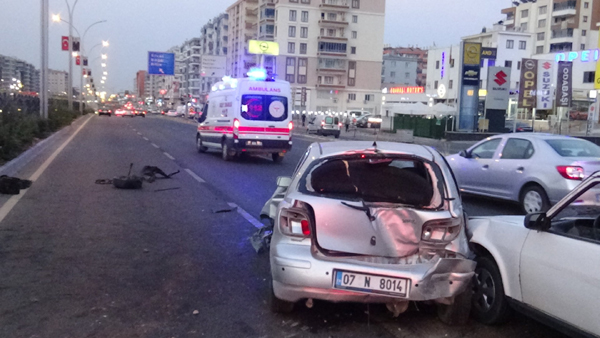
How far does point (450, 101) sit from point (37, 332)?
7760 centimetres

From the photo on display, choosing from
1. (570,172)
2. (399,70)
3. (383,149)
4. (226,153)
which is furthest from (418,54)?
(383,149)

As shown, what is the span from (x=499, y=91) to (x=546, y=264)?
39.0 meters

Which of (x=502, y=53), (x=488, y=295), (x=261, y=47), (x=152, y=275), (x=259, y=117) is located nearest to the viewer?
(x=488, y=295)

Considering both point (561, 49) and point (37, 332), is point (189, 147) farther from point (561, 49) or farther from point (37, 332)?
point (561, 49)

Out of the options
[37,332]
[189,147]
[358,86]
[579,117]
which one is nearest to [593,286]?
[37,332]

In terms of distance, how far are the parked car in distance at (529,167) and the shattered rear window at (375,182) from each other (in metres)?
4.72

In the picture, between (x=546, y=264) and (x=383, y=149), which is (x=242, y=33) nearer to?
(x=383, y=149)

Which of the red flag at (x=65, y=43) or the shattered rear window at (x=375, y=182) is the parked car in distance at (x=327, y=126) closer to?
the red flag at (x=65, y=43)

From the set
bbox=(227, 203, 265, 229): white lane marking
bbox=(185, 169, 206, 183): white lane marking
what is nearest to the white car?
bbox=(227, 203, 265, 229): white lane marking

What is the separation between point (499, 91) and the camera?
4084 centimetres

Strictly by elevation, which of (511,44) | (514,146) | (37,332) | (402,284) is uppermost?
(511,44)

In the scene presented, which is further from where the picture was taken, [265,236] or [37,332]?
[265,236]

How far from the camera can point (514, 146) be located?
10.8 metres

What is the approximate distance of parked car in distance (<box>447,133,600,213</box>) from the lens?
30.9ft
